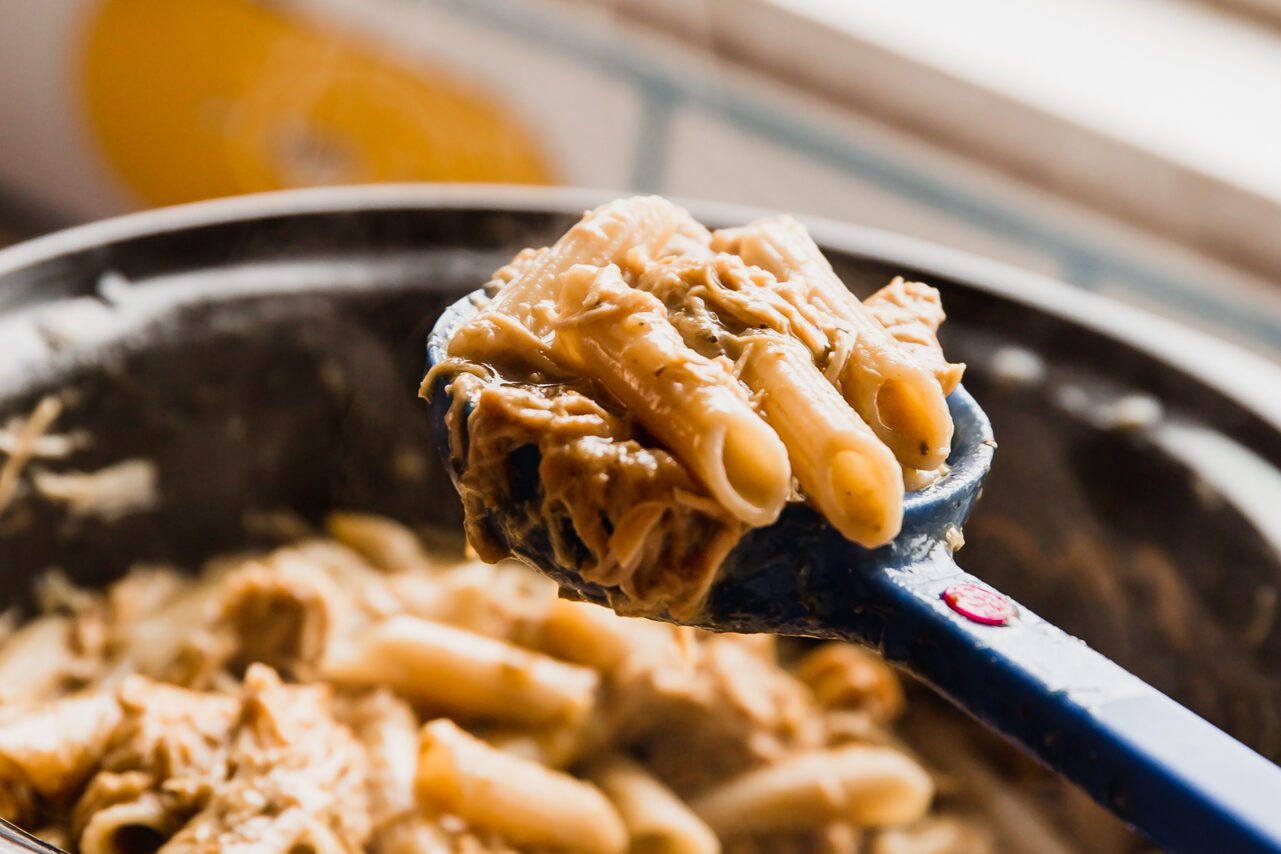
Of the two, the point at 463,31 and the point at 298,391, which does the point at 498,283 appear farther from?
the point at 463,31

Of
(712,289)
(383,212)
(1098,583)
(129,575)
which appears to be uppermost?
(712,289)

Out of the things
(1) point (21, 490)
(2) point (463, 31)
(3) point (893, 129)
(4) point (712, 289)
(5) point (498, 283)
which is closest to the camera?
(4) point (712, 289)

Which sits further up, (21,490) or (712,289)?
(712,289)

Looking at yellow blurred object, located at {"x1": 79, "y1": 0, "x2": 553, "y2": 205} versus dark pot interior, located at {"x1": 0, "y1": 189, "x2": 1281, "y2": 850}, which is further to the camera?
yellow blurred object, located at {"x1": 79, "y1": 0, "x2": 553, "y2": 205}

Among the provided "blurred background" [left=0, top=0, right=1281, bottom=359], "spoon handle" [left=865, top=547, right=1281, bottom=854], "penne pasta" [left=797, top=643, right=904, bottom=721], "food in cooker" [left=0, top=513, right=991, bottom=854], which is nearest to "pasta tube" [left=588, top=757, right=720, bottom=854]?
"food in cooker" [left=0, top=513, right=991, bottom=854]

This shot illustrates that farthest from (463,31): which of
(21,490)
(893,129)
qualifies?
(21,490)

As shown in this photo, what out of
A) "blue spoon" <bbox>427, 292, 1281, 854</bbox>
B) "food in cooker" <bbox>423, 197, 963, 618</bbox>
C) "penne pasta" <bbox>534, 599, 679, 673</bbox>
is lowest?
"penne pasta" <bbox>534, 599, 679, 673</bbox>

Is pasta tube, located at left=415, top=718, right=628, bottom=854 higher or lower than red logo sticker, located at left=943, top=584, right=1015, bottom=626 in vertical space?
lower

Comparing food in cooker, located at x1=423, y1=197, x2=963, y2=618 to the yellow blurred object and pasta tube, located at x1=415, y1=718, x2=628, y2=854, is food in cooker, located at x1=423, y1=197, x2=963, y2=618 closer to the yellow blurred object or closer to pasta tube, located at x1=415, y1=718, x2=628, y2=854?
pasta tube, located at x1=415, y1=718, x2=628, y2=854
